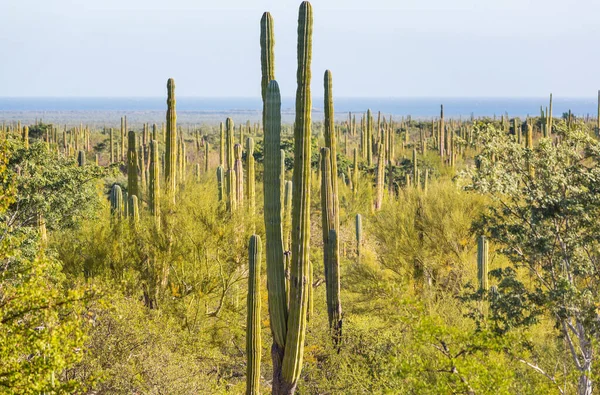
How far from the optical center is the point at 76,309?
23.4 feet

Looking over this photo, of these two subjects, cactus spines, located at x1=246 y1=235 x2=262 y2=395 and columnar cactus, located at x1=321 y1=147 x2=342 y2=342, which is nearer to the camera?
cactus spines, located at x1=246 y1=235 x2=262 y2=395

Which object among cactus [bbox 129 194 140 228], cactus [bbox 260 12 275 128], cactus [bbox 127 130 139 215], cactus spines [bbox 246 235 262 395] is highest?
cactus [bbox 260 12 275 128]

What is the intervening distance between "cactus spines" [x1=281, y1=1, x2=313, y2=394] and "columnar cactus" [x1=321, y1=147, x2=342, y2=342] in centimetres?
385

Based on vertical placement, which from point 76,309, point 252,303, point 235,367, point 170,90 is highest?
point 170,90

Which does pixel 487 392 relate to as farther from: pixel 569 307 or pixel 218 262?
pixel 218 262

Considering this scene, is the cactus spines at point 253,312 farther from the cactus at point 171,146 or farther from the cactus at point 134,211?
the cactus at point 171,146

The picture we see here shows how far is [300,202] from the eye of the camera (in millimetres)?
10602

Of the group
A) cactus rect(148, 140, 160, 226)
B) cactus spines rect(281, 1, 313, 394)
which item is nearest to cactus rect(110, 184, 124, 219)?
cactus rect(148, 140, 160, 226)

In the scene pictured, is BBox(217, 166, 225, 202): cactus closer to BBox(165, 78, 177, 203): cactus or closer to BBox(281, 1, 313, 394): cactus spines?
BBox(165, 78, 177, 203): cactus

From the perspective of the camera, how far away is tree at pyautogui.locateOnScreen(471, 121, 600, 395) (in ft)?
32.2

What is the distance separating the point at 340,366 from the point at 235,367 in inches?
135

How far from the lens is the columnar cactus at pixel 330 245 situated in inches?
580

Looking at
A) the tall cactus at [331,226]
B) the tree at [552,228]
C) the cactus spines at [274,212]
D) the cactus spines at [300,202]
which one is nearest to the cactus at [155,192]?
the tall cactus at [331,226]

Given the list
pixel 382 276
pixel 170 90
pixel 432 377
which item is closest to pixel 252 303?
pixel 432 377
